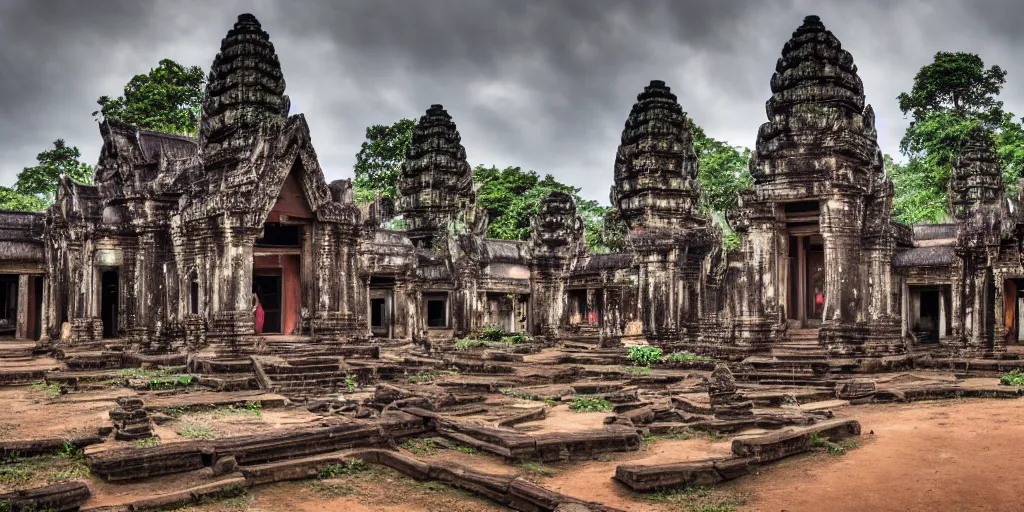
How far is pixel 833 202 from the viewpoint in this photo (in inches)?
720

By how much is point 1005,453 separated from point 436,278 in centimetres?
2239

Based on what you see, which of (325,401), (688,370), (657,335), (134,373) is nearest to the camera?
(325,401)

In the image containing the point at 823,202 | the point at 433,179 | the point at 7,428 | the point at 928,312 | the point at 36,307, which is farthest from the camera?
the point at 433,179

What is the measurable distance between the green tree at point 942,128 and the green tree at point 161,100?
105 feet

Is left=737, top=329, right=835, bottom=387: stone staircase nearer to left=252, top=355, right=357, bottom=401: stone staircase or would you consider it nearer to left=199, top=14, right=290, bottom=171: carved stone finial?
left=252, top=355, right=357, bottom=401: stone staircase

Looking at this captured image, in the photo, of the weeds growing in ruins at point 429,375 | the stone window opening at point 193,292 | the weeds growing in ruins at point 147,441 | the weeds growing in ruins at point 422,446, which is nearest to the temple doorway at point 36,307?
the stone window opening at point 193,292

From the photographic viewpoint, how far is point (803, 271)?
20.9 metres

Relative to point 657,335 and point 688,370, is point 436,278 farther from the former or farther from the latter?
point 688,370

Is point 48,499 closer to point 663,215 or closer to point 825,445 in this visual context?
point 825,445

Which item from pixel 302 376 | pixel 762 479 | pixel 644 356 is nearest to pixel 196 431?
pixel 302 376

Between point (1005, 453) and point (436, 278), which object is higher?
point (436, 278)

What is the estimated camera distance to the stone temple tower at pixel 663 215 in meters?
23.1

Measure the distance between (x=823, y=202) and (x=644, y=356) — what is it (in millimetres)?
5123

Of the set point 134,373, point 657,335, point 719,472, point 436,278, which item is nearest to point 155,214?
point 134,373
